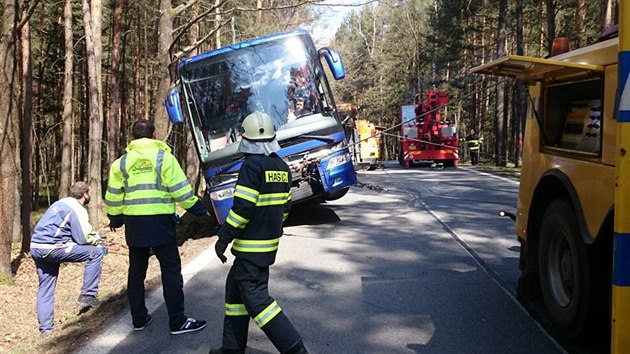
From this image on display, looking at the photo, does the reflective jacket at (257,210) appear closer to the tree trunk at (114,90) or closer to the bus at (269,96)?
the bus at (269,96)

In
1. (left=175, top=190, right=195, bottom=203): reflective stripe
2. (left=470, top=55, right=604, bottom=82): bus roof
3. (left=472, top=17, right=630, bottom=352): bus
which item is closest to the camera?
(left=472, top=17, right=630, bottom=352): bus

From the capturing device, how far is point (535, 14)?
103ft

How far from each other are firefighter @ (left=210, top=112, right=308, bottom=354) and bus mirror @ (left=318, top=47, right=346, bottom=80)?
5.59 m

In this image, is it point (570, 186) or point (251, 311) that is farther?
point (570, 186)

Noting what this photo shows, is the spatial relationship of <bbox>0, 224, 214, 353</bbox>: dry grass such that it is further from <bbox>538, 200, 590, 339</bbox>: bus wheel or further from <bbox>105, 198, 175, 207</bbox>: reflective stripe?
<bbox>538, 200, 590, 339</bbox>: bus wheel

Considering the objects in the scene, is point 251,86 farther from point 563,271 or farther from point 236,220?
point 563,271

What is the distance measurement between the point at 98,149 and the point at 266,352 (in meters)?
14.0

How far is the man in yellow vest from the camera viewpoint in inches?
194

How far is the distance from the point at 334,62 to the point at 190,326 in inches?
234

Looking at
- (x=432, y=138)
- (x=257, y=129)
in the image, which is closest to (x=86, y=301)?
(x=257, y=129)

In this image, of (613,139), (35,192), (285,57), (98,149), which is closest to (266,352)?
(613,139)

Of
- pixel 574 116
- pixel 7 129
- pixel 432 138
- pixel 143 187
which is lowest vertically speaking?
pixel 143 187

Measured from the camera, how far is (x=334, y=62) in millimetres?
9648

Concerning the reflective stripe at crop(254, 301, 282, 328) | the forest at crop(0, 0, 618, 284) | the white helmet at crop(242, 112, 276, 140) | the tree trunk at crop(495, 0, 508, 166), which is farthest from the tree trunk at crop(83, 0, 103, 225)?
the tree trunk at crop(495, 0, 508, 166)
